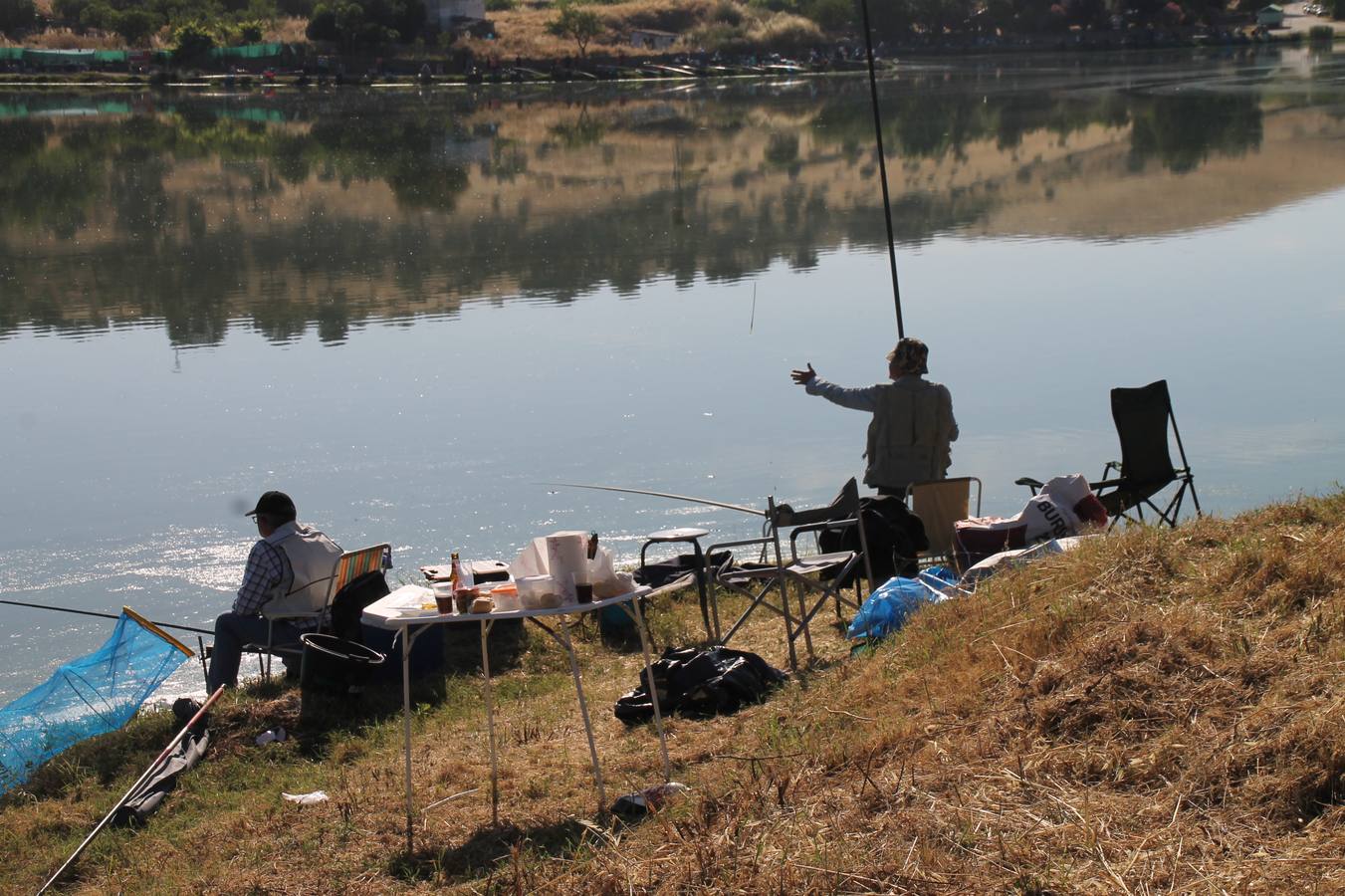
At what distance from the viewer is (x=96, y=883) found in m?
4.34

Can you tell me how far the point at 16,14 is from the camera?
237 feet

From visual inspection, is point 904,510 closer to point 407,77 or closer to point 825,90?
point 825,90

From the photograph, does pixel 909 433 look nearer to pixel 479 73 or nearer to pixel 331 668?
pixel 331 668

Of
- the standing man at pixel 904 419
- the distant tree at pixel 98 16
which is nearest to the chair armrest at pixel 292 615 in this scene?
the standing man at pixel 904 419

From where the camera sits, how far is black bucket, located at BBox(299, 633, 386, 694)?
18.1ft

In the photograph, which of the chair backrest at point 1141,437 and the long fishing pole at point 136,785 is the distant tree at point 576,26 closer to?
the chair backrest at point 1141,437

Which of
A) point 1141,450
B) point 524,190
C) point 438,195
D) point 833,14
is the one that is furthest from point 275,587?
point 833,14

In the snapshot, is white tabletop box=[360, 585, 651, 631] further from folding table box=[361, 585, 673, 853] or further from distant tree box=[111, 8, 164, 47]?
distant tree box=[111, 8, 164, 47]

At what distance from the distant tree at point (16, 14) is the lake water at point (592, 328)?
44.3m

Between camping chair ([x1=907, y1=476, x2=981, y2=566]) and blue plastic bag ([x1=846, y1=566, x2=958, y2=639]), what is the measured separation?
988 millimetres

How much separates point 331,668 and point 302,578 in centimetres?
54

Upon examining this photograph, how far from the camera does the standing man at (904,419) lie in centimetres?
700

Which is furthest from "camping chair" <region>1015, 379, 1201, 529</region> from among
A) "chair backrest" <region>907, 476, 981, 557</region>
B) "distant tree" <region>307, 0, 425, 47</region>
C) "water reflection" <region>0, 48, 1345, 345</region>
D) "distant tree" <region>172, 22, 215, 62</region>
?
"distant tree" <region>307, 0, 425, 47</region>

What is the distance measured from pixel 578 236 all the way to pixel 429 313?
5072mm
